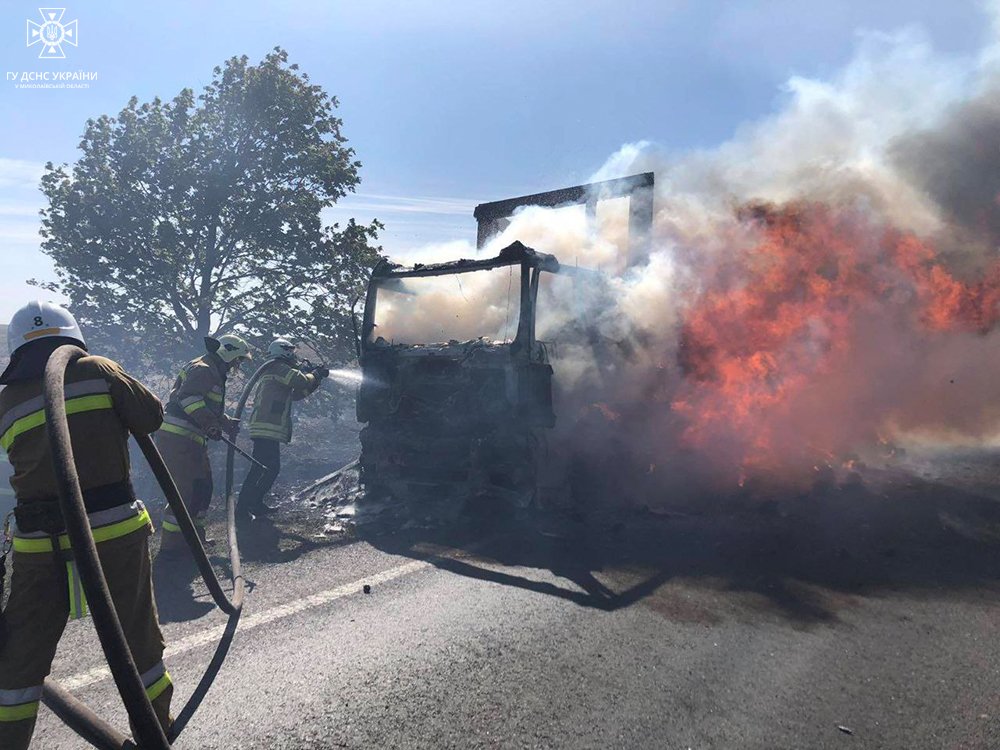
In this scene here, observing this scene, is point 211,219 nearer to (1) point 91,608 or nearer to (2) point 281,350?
(2) point 281,350

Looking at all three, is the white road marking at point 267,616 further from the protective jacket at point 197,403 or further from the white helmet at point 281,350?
the white helmet at point 281,350

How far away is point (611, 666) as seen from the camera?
3.41 metres

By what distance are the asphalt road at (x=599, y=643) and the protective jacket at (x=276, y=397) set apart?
5.23 ft

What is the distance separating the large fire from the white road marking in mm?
4664

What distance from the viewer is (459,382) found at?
7129 millimetres

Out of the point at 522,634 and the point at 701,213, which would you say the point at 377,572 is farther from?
the point at 701,213

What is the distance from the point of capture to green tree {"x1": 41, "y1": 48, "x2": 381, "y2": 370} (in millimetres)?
14000

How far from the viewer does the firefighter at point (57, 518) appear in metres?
2.34

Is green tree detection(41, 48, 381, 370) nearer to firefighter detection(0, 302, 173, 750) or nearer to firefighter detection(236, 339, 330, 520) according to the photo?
firefighter detection(236, 339, 330, 520)

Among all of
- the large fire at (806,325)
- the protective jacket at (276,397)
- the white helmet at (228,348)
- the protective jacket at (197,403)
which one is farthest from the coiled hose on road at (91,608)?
the large fire at (806,325)

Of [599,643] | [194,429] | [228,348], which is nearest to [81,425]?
[599,643]

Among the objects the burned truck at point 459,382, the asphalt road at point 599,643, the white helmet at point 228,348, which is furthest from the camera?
the burned truck at point 459,382

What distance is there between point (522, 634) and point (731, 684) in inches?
46.6

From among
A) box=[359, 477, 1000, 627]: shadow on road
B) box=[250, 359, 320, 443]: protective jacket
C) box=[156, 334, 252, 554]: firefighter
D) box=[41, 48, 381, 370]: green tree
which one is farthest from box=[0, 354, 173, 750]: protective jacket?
box=[41, 48, 381, 370]: green tree
